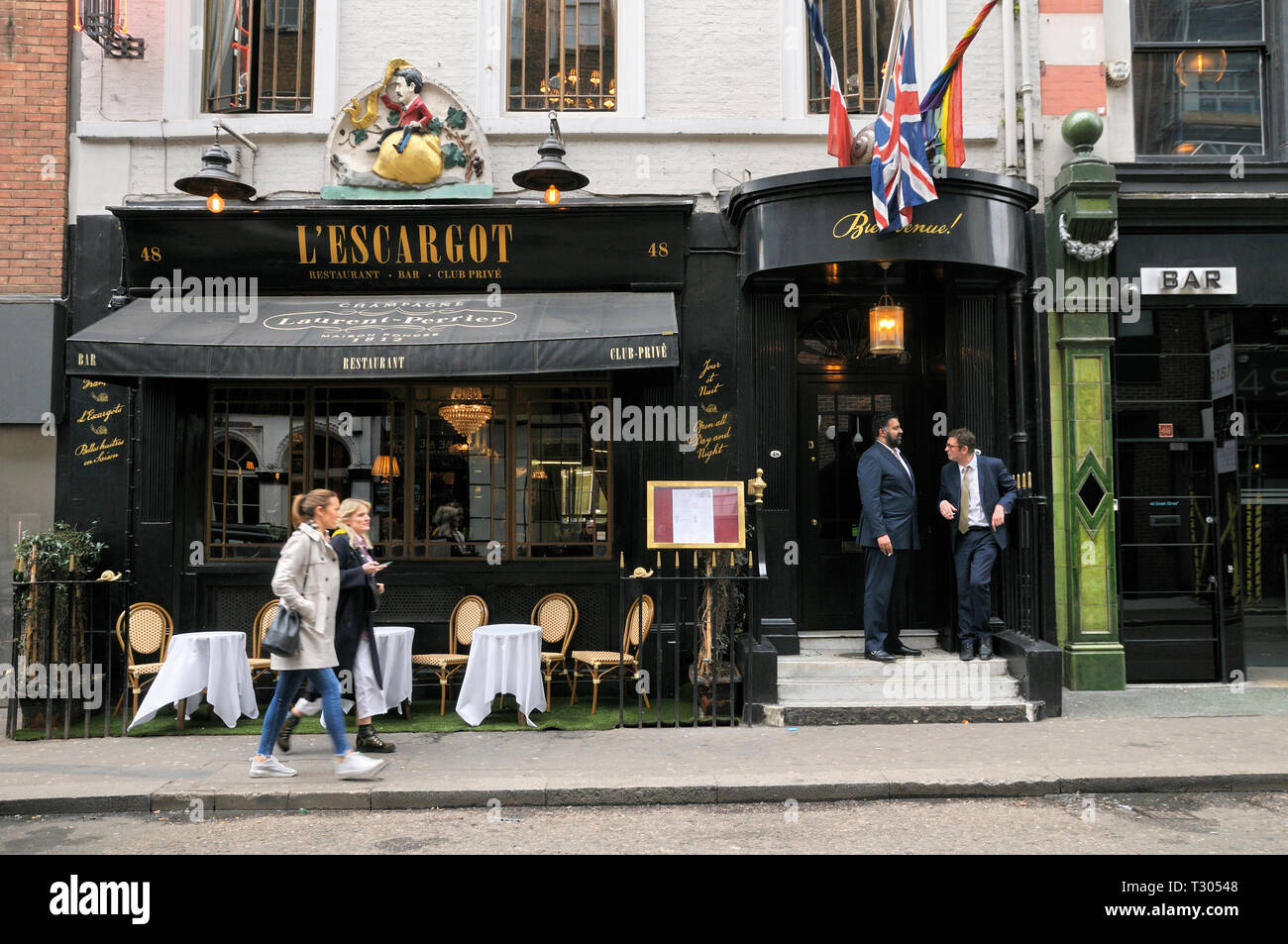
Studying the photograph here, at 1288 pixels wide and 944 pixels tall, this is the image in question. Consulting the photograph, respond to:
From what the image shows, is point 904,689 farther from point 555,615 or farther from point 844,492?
point 555,615

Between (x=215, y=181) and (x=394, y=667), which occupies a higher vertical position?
(x=215, y=181)

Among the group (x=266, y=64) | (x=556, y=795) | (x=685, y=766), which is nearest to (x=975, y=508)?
(x=685, y=766)

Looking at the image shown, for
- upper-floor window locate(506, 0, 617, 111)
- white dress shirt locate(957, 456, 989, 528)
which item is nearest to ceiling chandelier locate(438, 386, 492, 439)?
upper-floor window locate(506, 0, 617, 111)

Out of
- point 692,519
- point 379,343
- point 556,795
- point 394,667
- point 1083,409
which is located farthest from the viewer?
point 1083,409

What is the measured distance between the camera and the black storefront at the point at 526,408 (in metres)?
9.17

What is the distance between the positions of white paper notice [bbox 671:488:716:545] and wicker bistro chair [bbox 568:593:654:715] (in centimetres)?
67

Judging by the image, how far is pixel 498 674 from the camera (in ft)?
26.4

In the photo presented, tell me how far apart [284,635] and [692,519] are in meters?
3.30

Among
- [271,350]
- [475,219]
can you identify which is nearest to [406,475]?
[271,350]

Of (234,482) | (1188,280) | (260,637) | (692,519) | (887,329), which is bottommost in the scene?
(260,637)

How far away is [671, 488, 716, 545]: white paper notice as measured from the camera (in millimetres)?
8180

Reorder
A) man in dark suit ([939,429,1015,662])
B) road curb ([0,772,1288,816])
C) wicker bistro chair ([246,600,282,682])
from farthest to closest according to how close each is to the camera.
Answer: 1. wicker bistro chair ([246,600,282,682])
2. man in dark suit ([939,429,1015,662])
3. road curb ([0,772,1288,816])

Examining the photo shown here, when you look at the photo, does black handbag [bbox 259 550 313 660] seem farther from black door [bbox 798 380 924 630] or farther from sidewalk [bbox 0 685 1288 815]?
black door [bbox 798 380 924 630]

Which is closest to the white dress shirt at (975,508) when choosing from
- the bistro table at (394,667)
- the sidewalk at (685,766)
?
the sidewalk at (685,766)
